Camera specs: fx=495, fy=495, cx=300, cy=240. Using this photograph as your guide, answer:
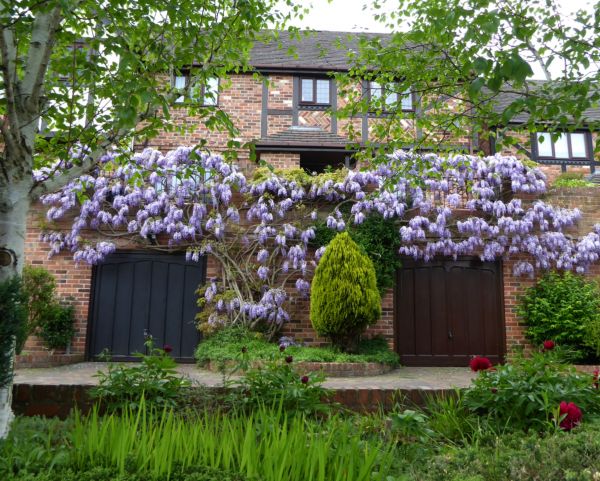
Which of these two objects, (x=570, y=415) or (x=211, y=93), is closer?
(x=570, y=415)

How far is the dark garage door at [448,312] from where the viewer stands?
354 inches

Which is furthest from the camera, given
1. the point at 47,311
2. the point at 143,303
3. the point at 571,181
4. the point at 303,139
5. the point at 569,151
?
the point at 569,151

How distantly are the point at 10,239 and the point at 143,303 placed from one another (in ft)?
18.9

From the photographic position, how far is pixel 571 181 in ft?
34.7

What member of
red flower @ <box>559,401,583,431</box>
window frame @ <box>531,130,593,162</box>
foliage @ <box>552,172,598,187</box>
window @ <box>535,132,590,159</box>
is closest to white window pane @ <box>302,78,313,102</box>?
foliage @ <box>552,172,598,187</box>

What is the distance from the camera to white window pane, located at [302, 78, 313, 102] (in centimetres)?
1162

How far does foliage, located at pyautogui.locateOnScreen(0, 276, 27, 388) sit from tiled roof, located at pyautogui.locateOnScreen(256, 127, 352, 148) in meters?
7.81

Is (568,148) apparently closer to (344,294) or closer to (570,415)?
(344,294)

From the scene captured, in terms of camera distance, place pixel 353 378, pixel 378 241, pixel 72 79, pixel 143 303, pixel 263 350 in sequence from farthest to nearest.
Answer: pixel 143 303
pixel 378 241
pixel 263 350
pixel 353 378
pixel 72 79

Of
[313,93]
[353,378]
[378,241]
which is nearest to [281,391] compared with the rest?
[353,378]

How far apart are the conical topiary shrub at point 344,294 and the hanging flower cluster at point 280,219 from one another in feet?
2.93

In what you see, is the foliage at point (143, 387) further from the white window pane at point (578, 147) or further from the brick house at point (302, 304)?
the white window pane at point (578, 147)

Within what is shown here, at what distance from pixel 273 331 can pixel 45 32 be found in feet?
19.4

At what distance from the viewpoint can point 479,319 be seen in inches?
359
